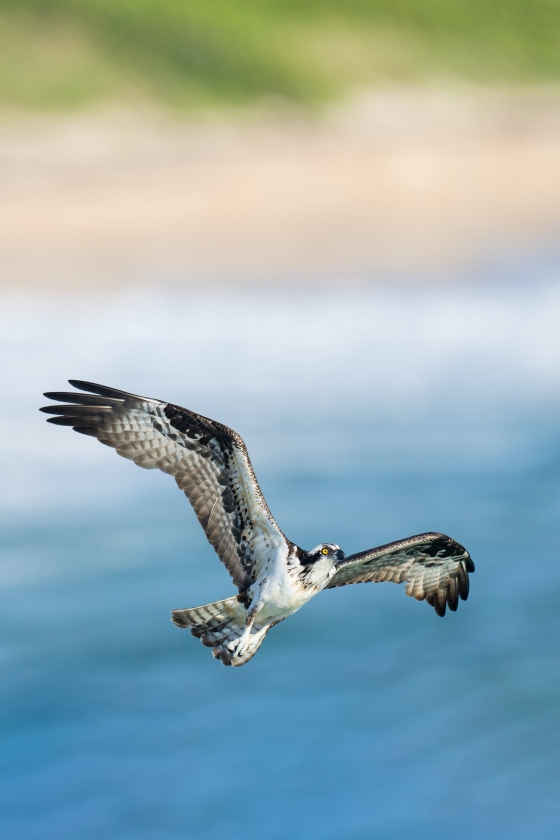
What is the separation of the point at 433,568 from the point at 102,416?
395 centimetres

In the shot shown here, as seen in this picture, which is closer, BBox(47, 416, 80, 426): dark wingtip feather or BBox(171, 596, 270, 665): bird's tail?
BBox(47, 416, 80, 426): dark wingtip feather

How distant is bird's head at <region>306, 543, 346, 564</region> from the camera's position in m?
14.5

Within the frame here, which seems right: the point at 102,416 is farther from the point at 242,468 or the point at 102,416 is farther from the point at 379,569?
the point at 379,569

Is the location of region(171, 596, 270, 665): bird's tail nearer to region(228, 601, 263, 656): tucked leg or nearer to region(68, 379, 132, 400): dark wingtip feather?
region(228, 601, 263, 656): tucked leg

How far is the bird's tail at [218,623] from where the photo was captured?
1470cm

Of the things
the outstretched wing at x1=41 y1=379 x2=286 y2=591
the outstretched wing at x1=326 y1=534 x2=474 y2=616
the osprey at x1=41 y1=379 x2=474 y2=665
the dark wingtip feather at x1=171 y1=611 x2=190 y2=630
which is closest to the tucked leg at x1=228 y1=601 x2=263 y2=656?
the osprey at x1=41 y1=379 x2=474 y2=665

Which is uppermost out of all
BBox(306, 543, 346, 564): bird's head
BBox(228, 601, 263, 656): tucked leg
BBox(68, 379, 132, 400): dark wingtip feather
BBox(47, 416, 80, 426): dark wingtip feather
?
BBox(68, 379, 132, 400): dark wingtip feather

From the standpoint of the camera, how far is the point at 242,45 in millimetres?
35219

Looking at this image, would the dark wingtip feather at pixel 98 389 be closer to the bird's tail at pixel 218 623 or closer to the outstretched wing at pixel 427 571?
the bird's tail at pixel 218 623

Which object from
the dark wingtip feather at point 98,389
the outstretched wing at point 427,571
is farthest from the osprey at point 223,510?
the outstretched wing at point 427,571

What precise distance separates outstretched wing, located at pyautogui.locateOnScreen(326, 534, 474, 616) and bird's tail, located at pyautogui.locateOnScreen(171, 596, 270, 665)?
1.31 m

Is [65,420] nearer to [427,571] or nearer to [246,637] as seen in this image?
[246,637]

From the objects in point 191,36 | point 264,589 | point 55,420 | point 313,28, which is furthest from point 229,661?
point 313,28

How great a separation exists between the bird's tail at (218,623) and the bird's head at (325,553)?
0.77m
